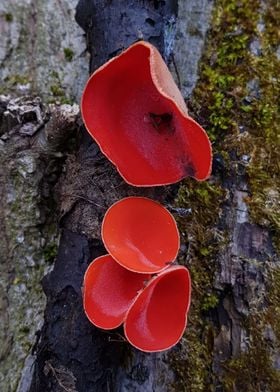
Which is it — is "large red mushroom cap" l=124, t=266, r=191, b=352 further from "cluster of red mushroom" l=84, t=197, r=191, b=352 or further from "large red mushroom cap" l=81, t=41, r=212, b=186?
"large red mushroom cap" l=81, t=41, r=212, b=186

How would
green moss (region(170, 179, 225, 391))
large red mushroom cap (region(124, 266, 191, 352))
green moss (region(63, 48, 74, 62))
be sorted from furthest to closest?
green moss (region(63, 48, 74, 62)), green moss (region(170, 179, 225, 391)), large red mushroom cap (region(124, 266, 191, 352))

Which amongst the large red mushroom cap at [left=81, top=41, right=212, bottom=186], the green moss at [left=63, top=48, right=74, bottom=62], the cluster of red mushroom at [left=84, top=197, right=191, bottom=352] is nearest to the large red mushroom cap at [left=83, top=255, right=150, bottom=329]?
the cluster of red mushroom at [left=84, top=197, right=191, bottom=352]

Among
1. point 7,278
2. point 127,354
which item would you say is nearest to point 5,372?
point 7,278

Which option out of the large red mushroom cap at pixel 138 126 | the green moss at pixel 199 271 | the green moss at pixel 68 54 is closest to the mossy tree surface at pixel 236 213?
the green moss at pixel 199 271

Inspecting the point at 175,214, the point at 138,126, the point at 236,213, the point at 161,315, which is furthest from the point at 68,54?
the point at 161,315

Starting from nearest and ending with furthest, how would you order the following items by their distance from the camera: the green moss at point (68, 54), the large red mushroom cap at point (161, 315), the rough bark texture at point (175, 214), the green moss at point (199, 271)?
the large red mushroom cap at point (161, 315)
the rough bark texture at point (175, 214)
the green moss at point (199, 271)
the green moss at point (68, 54)

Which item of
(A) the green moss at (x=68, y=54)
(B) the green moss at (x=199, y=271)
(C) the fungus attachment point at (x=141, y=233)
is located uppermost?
(A) the green moss at (x=68, y=54)

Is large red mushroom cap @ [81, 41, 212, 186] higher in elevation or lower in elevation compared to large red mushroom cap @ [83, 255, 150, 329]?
higher

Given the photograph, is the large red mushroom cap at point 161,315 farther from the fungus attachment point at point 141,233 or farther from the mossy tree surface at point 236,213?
the mossy tree surface at point 236,213
